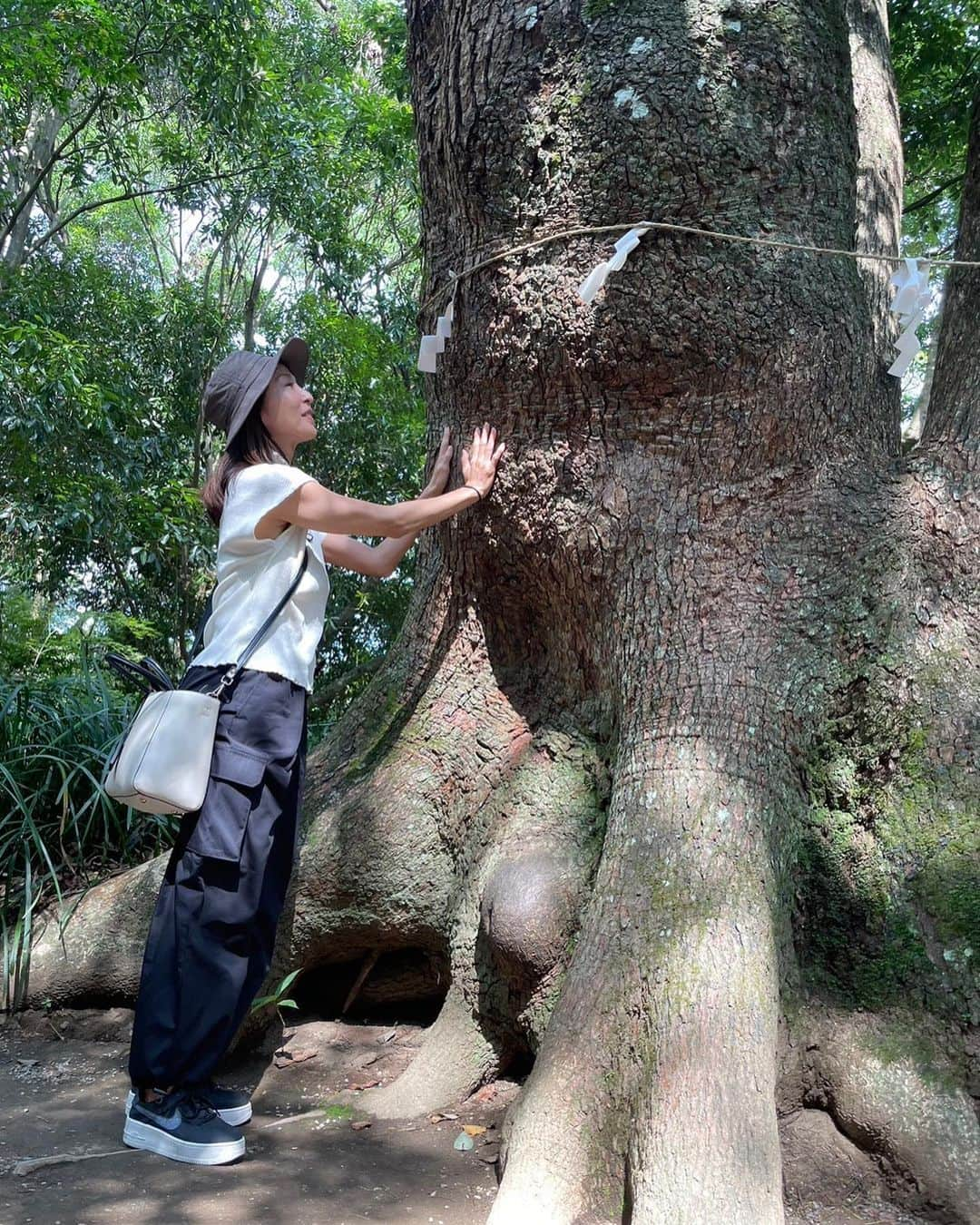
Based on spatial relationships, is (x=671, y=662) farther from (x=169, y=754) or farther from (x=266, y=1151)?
(x=266, y=1151)

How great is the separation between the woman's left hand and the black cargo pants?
84cm

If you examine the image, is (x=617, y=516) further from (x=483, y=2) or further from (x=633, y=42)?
(x=483, y=2)

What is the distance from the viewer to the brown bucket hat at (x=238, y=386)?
3215 millimetres

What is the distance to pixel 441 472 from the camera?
→ 359 cm

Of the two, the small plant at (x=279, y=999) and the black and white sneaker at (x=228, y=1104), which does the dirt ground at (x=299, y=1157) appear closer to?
the black and white sneaker at (x=228, y=1104)

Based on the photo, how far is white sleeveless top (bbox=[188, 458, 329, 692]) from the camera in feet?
10.1

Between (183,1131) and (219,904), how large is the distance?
0.59 metres

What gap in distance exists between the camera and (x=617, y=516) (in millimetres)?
3248

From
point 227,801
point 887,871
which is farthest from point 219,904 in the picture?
point 887,871

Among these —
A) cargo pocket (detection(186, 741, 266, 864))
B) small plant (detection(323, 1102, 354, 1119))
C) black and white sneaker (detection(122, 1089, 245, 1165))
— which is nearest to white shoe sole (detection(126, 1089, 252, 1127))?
black and white sneaker (detection(122, 1089, 245, 1165))

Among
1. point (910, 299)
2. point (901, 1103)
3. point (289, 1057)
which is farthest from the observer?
point (289, 1057)

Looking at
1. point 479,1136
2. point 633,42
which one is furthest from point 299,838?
point 633,42

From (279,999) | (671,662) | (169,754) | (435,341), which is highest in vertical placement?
(435,341)

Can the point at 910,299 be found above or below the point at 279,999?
above
